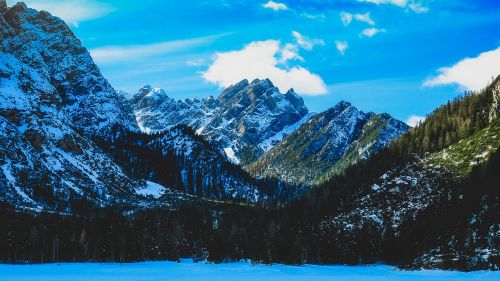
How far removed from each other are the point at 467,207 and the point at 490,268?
3426cm

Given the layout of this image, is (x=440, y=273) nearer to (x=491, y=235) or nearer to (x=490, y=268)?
(x=490, y=268)

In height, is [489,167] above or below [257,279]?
above

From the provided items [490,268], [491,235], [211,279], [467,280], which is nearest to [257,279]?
[211,279]

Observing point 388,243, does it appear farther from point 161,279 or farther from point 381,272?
point 161,279

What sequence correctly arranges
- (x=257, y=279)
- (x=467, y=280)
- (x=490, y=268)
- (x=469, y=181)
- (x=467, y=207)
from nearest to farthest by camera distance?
(x=467, y=280), (x=257, y=279), (x=490, y=268), (x=467, y=207), (x=469, y=181)

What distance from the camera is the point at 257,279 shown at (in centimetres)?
13138

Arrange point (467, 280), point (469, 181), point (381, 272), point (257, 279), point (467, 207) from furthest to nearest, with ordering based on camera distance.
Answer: point (469, 181)
point (467, 207)
point (381, 272)
point (257, 279)
point (467, 280)

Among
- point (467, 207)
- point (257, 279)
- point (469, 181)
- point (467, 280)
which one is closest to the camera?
point (467, 280)

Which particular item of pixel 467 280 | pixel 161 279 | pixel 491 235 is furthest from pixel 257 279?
pixel 491 235

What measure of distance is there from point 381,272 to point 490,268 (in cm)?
2923

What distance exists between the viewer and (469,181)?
19538 centimetres

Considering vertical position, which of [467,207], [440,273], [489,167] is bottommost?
[440,273]

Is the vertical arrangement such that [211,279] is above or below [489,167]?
below

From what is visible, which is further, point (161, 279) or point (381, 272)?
point (381, 272)
